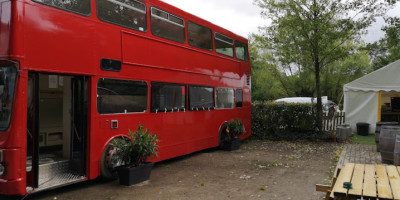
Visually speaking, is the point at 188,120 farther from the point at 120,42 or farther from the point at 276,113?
the point at 276,113

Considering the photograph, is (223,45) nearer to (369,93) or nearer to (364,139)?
(364,139)

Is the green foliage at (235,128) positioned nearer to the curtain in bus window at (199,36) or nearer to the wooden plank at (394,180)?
the curtain in bus window at (199,36)

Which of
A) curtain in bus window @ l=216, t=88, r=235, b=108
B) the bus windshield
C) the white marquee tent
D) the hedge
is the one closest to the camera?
the bus windshield

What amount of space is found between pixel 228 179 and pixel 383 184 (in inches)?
153

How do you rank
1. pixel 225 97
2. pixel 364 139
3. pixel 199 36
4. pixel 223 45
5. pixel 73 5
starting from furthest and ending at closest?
pixel 364 139, pixel 225 97, pixel 223 45, pixel 199 36, pixel 73 5

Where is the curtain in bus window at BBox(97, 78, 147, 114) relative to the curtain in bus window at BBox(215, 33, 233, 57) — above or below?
below

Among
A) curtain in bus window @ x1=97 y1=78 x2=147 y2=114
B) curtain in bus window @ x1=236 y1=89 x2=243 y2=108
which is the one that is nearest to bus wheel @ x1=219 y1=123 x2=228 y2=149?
curtain in bus window @ x1=236 y1=89 x2=243 y2=108

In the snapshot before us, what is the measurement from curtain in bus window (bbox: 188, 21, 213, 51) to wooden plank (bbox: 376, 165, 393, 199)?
20.0 ft

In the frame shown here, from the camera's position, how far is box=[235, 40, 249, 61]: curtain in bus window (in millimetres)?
12184

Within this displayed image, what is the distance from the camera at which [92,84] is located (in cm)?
635

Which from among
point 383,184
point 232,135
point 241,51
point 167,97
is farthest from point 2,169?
point 241,51

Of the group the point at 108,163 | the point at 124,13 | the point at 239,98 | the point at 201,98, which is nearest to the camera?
the point at 108,163

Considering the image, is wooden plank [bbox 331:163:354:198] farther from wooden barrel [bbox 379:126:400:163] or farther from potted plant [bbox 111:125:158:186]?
wooden barrel [bbox 379:126:400:163]

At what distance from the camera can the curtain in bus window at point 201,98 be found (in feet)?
31.1
